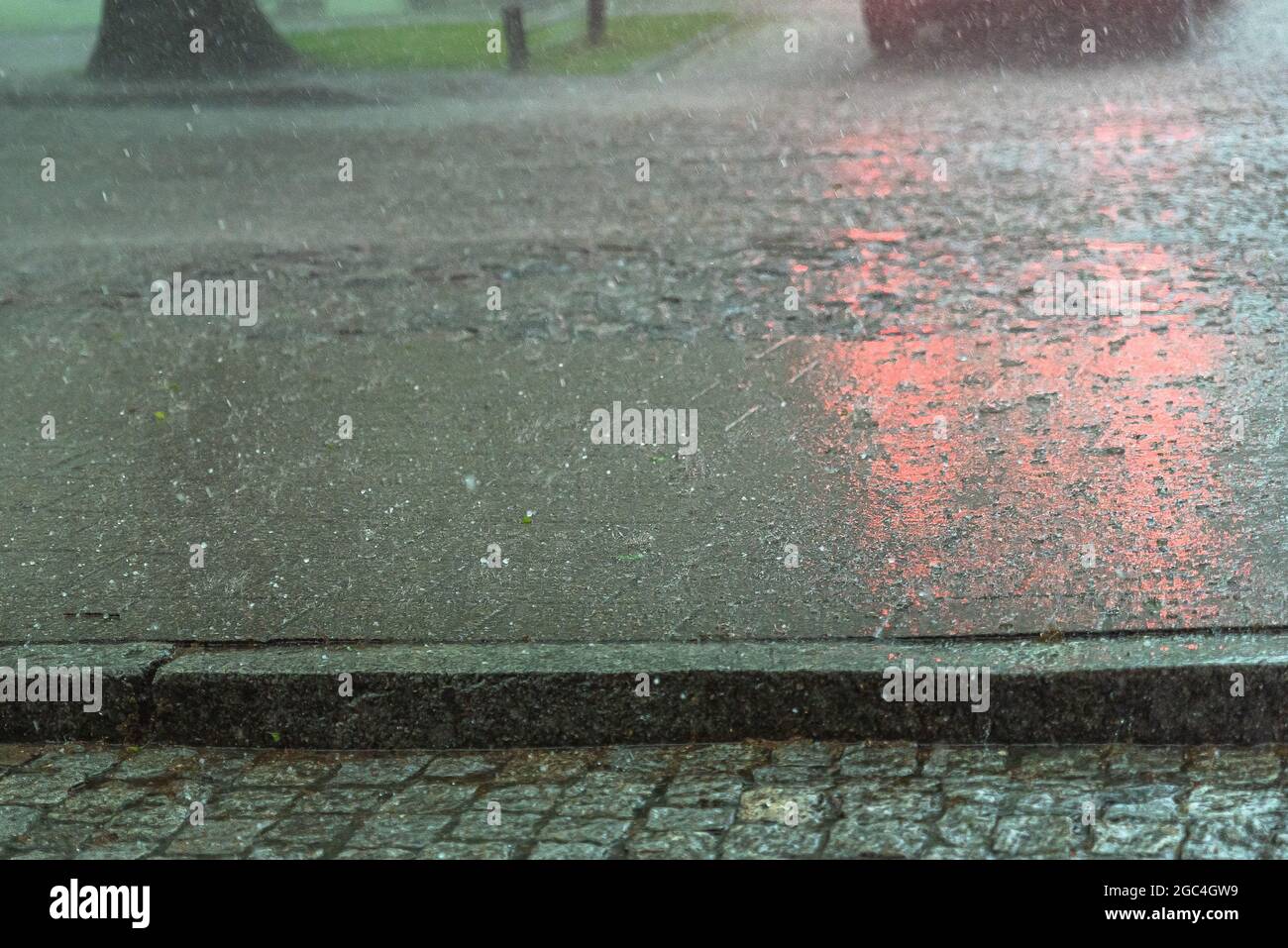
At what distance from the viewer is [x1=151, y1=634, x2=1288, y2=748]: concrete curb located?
395 centimetres

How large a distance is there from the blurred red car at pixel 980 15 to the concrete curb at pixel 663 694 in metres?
13.3

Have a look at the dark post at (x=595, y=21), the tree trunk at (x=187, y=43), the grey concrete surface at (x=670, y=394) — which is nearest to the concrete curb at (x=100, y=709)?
the grey concrete surface at (x=670, y=394)

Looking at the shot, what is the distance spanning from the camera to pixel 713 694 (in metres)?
4.07

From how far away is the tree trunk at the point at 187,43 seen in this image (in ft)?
57.8

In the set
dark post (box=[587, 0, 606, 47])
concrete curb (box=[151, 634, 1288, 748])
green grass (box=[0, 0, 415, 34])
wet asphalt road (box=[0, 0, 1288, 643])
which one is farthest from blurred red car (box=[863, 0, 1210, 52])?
concrete curb (box=[151, 634, 1288, 748])

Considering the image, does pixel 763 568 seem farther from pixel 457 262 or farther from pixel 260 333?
pixel 457 262

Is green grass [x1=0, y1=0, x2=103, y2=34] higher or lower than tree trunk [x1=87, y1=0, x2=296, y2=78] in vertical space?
higher

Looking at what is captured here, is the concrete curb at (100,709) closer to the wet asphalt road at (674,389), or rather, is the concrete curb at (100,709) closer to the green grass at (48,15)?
the wet asphalt road at (674,389)

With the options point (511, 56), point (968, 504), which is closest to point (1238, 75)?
point (511, 56)

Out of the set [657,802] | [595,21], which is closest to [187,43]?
[595,21]

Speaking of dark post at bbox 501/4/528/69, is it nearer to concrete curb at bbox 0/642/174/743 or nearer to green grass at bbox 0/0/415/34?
green grass at bbox 0/0/415/34

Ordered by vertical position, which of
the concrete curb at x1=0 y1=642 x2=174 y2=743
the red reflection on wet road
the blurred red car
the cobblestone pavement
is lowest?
the cobblestone pavement

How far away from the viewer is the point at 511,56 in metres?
17.7

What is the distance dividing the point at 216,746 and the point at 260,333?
3.53 m
